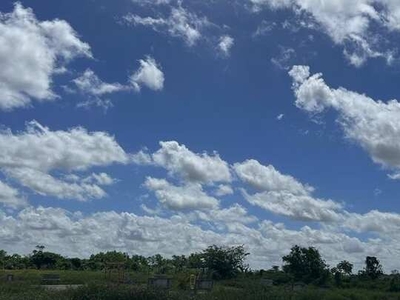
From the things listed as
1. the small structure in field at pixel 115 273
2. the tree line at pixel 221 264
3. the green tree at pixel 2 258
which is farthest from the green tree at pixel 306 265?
the green tree at pixel 2 258

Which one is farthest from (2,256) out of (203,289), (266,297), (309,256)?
(266,297)

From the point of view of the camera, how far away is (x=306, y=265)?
72688mm

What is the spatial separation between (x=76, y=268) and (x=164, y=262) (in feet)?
39.3

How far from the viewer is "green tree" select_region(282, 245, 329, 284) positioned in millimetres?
71750

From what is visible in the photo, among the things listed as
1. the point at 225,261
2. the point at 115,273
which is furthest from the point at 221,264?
the point at 115,273

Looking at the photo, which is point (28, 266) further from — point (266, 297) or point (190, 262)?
point (266, 297)

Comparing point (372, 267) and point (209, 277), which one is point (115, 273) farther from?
point (372, 267)

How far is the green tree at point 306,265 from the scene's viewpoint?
71750 millimetres

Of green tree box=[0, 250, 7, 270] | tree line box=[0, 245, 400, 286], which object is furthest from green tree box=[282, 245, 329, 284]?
green tree box=[0, 250, 7, 270]

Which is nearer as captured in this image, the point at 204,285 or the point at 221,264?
the point at 204,285

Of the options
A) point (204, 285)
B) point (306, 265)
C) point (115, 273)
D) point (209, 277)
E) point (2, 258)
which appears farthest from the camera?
point (2, 258)

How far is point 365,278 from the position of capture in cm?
7750

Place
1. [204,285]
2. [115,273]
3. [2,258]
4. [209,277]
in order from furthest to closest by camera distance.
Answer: [2,258] → [209,277] → [115,273] → [204,285]

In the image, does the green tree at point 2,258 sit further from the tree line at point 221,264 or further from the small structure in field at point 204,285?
the small structure in field at point 204,285
